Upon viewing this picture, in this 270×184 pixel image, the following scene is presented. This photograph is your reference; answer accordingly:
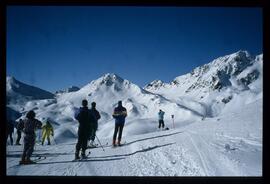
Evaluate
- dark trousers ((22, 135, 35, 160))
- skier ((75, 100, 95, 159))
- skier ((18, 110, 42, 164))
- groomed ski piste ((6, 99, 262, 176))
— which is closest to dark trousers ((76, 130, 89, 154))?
skier ((75, 100, 95, 159))

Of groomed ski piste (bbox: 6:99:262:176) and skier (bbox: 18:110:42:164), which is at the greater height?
skier (bbox: 18:110:42:164)

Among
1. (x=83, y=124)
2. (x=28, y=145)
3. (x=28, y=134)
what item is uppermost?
(x=83, y=124)

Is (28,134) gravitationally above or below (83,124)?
below

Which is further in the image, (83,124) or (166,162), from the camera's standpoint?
(83,124)

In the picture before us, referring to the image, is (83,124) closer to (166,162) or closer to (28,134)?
(28,134)

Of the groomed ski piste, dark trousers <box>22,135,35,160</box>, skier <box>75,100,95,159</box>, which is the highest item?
skier <box>75,100,95,159</box>

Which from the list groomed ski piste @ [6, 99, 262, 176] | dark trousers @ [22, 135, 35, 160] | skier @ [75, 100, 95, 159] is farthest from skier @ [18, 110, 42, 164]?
skier @ [75, 100, 95, 159]

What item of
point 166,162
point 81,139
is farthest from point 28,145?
point 166,162

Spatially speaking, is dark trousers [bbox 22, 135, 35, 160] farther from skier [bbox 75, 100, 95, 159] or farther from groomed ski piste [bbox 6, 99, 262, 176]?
skier [bbox 75, 100, 95, 159]

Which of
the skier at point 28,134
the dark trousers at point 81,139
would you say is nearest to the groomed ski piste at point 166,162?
the skier at point 28,134

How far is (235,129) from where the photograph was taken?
14.4m

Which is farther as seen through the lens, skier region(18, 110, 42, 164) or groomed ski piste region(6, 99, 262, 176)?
skier region(18, 110, 42, 164)
